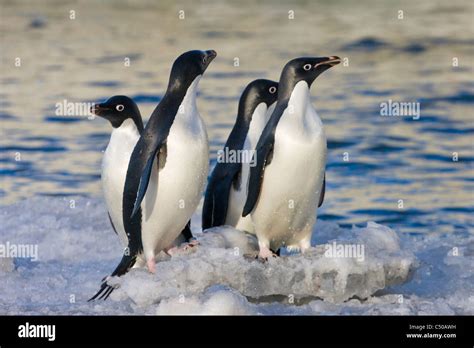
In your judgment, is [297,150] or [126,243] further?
[126,243]

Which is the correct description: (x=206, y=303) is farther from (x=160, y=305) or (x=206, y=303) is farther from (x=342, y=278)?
(x=342, y=278)

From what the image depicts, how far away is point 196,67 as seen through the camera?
7129 mm

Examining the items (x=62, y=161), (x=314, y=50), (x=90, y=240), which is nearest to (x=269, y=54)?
(x=314, y=50)

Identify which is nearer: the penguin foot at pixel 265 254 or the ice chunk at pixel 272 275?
the ice chunk at pixel 272 275

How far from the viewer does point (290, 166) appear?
7043mm

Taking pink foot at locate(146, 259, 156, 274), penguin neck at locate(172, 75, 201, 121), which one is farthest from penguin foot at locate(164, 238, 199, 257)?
penguin neck at locate(172, 75, 201, 121)

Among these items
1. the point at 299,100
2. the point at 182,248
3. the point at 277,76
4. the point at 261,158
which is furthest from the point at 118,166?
the point at 277,76

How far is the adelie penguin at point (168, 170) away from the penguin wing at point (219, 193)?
0.55 metres

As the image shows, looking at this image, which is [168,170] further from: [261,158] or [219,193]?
[219,193]

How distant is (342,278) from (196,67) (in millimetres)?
1465

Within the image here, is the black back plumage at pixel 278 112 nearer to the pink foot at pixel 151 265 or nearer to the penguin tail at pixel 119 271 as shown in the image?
the pink foot at pixel 151 265

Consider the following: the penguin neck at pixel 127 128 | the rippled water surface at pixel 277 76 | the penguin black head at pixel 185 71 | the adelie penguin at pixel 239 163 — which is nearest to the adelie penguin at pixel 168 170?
the penguin black head at pixel 185 71

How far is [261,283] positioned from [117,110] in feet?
4.70

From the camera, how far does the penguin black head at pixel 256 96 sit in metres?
7.80
